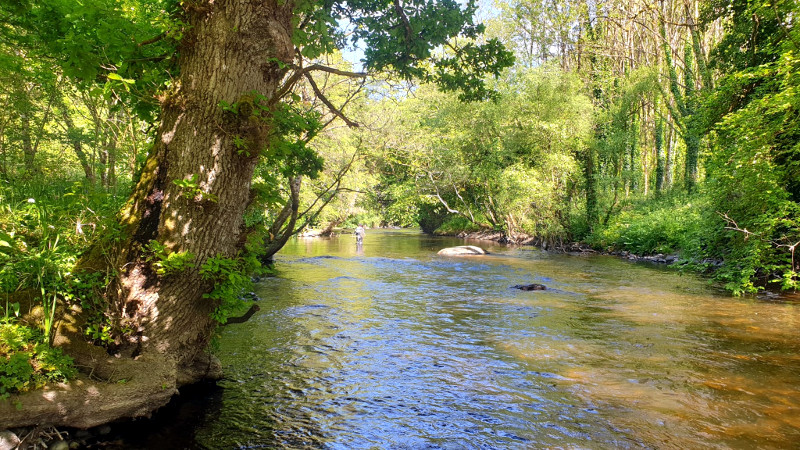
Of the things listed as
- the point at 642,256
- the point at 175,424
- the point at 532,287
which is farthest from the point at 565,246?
the point at 175,424

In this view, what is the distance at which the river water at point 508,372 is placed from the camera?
5.07 m

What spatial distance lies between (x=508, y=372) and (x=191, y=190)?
198 inches

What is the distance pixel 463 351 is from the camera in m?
8.18

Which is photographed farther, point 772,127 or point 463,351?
point 772,127

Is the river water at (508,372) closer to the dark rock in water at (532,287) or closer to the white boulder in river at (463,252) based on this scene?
the dark rock in water at (532,287)

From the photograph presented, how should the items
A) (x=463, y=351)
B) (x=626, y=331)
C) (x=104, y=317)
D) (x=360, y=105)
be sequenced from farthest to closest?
(x=360, y=105) → (x=626, y=331) → (x=463, y=351) → (x=104, y=317)

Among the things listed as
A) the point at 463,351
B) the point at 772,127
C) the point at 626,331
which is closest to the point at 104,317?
the point at 463,351

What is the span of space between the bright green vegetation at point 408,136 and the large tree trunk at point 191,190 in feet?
0.21

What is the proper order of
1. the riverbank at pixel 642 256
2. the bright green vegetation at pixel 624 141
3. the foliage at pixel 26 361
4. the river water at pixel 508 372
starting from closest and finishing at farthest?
the foliage at pixel 26 361, the river water at pixel 508 372, the bright green vegetation at pixel 624 141, the riverbank at pixel 642 256

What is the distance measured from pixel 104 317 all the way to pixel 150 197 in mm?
1234

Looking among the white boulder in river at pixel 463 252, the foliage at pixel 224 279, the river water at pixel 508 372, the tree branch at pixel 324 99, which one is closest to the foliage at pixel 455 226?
the white boulder in river at pixel 463 252

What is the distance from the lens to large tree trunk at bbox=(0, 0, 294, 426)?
15.4 feet

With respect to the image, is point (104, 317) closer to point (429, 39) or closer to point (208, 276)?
point (208, 276)

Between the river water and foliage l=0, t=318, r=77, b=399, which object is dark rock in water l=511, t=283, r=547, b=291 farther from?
foliage l=0, t=318, r=77, b=399
